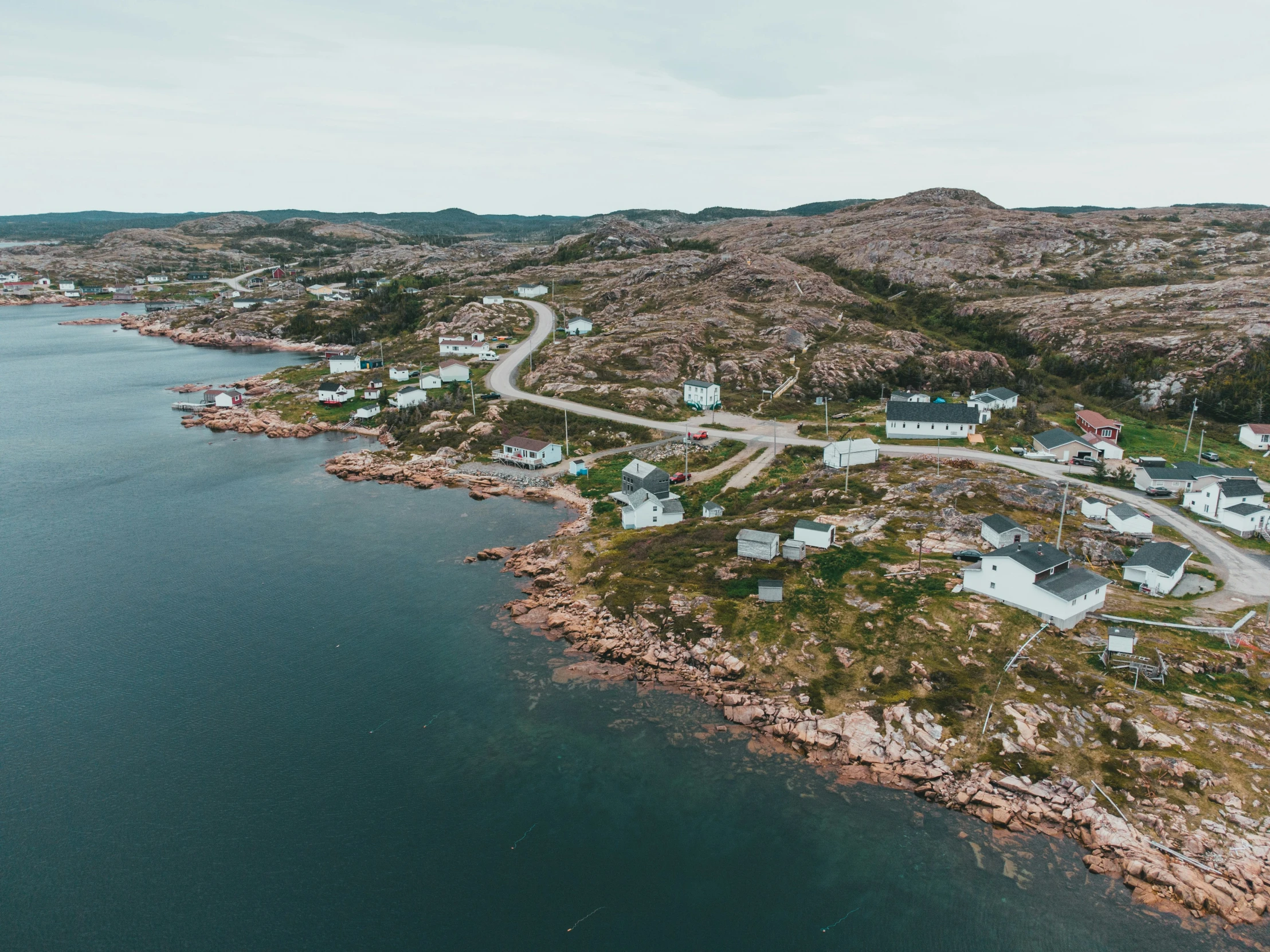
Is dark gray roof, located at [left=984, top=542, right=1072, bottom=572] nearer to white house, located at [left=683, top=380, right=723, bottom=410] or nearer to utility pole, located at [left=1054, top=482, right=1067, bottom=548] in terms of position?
utility pole, located at [left=1054, top=482, right=1067, bottom=548]

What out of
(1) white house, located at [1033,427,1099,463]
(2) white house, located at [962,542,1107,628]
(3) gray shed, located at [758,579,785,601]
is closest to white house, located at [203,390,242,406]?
(3) gray shed, located at [758,579,785,601]

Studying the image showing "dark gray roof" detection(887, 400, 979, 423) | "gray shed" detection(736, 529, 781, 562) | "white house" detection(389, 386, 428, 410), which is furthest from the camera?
"white house" detection(389, 386, 428, 410)

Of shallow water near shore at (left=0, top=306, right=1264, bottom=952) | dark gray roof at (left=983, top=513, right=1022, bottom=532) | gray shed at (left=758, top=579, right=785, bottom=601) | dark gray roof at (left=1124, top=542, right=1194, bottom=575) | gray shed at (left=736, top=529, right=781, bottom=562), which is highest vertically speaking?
dark gray roof at (left=983, top=513, right=1022, bottom=532)

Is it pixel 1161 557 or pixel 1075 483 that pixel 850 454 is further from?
pixel 1161 557

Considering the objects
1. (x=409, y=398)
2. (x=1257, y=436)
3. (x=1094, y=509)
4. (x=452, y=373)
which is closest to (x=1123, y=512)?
(x=1094, y=509)

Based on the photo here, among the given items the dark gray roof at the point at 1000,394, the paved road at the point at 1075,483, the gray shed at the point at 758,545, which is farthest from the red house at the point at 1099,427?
the gray shed at the point at 758,545

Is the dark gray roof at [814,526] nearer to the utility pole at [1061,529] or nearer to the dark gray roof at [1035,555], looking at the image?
the dark gray roof at [1035,555]
